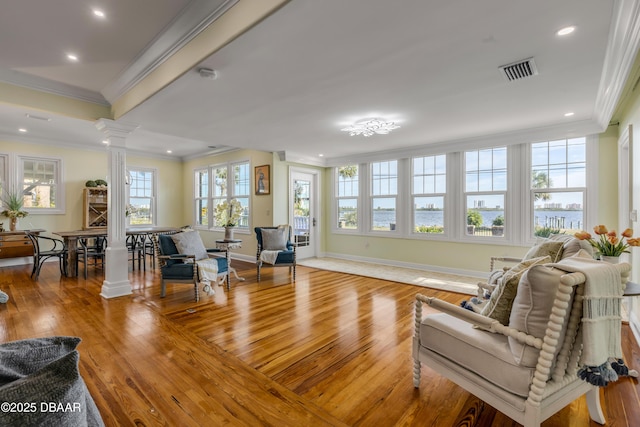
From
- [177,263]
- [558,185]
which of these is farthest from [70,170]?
[558,185]

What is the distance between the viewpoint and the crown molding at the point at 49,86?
3363 millimetres

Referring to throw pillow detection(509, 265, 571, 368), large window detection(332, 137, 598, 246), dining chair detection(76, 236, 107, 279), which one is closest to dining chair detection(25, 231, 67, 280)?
dining chair detection(76, 236, 107, 279)

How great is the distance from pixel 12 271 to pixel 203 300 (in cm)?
469

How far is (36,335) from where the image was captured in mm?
2939

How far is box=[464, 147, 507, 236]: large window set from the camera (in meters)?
5.30

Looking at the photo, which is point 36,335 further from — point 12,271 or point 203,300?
point 12,271

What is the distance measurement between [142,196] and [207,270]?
5.49m

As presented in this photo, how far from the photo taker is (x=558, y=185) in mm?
4793

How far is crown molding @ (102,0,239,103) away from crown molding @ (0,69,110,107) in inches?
20.6

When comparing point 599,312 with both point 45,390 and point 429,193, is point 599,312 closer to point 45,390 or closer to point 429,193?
point 45,390

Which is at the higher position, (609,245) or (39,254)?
(609,245)

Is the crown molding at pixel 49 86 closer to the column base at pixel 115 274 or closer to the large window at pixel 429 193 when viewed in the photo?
the column base at pixel 115 274

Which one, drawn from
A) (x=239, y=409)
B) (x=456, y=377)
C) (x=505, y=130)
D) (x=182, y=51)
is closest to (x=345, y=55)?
(x=182, y=51)

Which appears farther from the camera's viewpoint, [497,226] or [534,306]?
[497,226]
